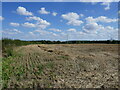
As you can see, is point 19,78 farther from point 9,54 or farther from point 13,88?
point 9,54

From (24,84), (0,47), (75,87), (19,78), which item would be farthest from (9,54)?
(75,87)

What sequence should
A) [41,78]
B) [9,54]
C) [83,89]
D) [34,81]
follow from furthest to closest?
1. [9,54]
2. [41,78]
3. [34,81]
4. [83,89]

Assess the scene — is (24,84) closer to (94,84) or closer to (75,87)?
(75,87)

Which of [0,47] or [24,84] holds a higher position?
[0,47]

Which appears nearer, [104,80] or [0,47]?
[104,80]

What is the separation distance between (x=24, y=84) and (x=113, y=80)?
7.96 ft

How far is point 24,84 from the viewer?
340cm

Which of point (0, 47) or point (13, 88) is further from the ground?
point (0, 47)

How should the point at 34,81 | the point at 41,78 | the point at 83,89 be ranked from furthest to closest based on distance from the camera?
the point at 41,78, the point at 34,81, the point at 83,89

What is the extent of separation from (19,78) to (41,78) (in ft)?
2.09

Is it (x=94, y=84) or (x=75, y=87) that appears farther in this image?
(x=94, y=84)

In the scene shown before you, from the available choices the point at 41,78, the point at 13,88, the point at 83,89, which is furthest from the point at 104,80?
the point at 13,88

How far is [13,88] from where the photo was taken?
3148 mm

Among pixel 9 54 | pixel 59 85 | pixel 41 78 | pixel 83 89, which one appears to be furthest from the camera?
pixel 9 54
